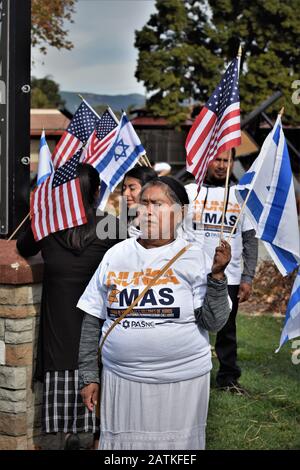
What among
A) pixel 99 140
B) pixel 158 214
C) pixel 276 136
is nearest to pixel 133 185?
pixel 276 136

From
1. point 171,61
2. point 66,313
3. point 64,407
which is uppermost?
point 171,61

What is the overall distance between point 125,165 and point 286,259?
2398 mm

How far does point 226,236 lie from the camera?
6.23 m

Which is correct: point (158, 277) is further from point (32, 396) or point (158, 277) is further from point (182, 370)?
point (32, 396)

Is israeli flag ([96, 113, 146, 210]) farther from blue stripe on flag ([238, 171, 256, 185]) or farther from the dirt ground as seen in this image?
Answer: the dirt ground

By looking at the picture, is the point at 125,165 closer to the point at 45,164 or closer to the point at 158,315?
the point at 45,164

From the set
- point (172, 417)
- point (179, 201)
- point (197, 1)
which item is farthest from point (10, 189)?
point (197, 1)

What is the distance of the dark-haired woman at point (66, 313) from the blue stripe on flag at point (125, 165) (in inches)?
68.2

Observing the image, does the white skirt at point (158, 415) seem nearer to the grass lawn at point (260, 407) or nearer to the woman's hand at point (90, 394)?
the woman's hand at point (90, 394)

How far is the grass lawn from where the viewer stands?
5.59 m

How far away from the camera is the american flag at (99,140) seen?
682 cm

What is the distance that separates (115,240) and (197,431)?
1.47 meters

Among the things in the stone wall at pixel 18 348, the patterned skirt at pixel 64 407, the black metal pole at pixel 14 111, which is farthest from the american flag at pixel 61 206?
the patterned skirt at pixel 64 407

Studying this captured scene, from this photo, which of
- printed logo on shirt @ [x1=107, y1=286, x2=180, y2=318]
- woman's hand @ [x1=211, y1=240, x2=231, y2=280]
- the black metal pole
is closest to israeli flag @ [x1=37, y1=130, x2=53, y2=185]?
the black metal pole
